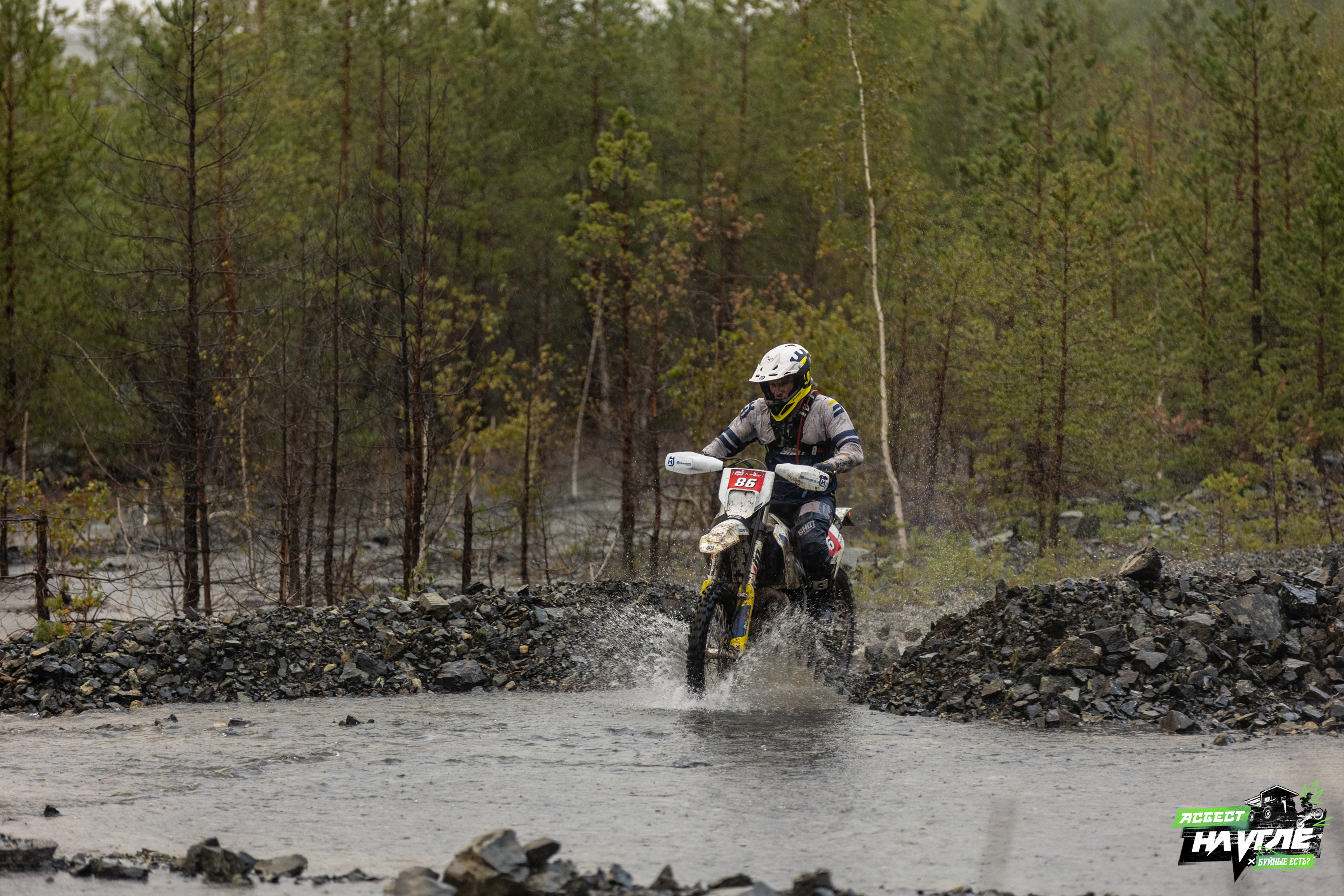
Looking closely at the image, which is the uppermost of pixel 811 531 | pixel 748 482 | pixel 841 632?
pixel 748 482

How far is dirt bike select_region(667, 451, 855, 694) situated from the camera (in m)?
9.43

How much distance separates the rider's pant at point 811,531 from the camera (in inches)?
395

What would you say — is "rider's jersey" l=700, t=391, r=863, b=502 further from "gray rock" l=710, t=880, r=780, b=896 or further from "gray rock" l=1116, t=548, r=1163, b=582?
"gray rock" l=710, t=880, r=780, b=896

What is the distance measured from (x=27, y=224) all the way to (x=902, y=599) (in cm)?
2258

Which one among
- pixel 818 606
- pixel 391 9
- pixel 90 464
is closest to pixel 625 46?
pixel 391 9

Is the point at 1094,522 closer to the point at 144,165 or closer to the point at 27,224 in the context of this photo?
the point at 144,165

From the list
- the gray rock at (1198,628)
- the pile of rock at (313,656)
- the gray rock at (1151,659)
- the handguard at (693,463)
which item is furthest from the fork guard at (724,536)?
the gray rock at (1198,628)

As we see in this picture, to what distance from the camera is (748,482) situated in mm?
9812

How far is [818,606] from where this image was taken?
10.4m

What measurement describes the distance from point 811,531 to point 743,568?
2.54ft

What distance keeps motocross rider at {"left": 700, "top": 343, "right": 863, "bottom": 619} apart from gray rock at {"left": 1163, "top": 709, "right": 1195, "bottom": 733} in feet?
8.78

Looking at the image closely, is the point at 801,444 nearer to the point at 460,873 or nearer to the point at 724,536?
the point at 724,536

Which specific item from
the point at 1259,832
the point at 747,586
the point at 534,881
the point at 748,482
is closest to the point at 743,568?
the point at 747,586

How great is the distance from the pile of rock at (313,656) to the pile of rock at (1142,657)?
3.03 meters
